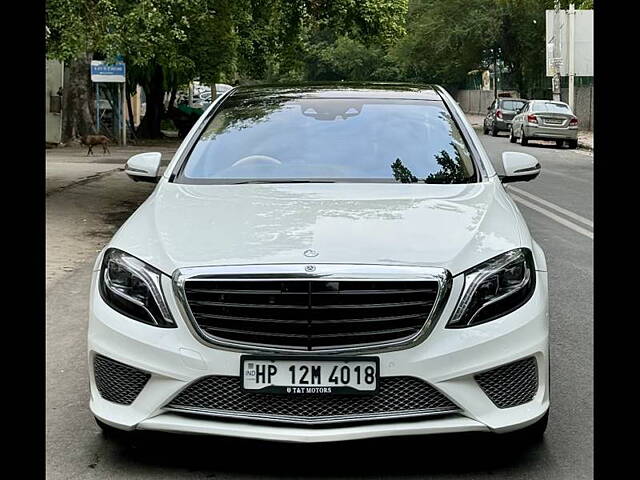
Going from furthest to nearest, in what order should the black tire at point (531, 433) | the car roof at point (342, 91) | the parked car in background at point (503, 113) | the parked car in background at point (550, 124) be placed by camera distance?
the parked car in background at point (503, 113)
the parked car in background at point (550, 124)
the car roof at point (342, 91)
the black tire at point (531, 433)

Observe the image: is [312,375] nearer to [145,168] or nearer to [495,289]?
[495,289]

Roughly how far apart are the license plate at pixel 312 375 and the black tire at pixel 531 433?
2.08 feet

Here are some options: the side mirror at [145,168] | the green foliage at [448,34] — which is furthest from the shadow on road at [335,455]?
the green foliage at [448,34]

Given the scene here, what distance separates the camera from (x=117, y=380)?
164 inches

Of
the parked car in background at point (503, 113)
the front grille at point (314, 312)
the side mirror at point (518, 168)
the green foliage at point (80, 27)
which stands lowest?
the front grille at point (314, 312)

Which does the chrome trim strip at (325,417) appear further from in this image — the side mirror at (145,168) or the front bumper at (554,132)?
the front bumper at (554,132)

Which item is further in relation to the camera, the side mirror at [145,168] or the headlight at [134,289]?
the side mirror at [145,168]

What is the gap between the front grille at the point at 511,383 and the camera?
4066mm

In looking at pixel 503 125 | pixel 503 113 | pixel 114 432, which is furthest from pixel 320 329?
pixel 503 125

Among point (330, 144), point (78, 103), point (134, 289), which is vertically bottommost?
point (134, 289)

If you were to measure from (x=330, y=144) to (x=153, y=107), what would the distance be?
114ft

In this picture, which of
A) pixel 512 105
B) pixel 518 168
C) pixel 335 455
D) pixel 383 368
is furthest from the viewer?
pixel 512 105
